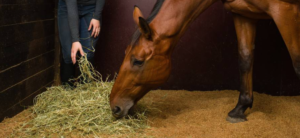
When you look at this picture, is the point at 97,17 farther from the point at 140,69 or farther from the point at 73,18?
the point at 140,69

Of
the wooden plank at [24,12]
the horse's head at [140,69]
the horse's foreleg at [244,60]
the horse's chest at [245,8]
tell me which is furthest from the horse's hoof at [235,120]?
the wooden plank at [24,12]

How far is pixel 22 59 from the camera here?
3.04m

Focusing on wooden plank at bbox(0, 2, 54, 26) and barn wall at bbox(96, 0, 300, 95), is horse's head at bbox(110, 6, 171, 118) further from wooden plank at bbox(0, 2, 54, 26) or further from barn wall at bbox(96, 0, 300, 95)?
barn wall at bbox(96, 0, 300, 95)

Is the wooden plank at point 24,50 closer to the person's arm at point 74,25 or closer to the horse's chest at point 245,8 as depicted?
the person's arm at point 74,25

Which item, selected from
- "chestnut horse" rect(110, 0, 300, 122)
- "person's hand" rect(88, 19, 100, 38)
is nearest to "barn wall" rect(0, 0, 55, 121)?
"person's hand" rect(88, 19, 100, 38)

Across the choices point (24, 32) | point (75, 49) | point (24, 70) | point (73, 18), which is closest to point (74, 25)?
point (73, 18)

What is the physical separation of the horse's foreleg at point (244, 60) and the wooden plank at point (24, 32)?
1.80 metres

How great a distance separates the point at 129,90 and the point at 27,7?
1.28 m

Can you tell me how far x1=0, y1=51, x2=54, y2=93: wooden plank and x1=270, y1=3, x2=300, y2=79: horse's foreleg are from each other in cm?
208

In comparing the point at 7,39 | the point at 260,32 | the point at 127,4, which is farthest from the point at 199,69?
the point at 7,39

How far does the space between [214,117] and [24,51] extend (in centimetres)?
174

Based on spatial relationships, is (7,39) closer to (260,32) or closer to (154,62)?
(154,62)

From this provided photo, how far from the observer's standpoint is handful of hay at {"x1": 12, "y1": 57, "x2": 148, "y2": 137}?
2.51 m

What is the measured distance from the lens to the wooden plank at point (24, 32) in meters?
2.74
